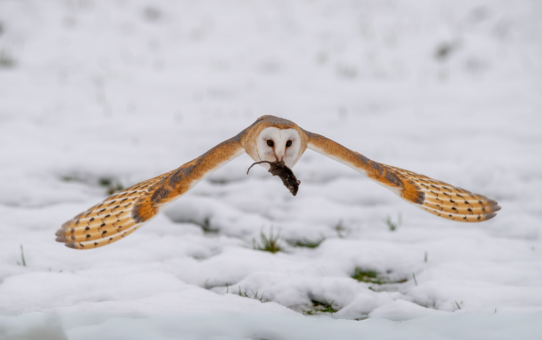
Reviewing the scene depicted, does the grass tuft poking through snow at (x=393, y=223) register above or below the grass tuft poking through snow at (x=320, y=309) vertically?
above

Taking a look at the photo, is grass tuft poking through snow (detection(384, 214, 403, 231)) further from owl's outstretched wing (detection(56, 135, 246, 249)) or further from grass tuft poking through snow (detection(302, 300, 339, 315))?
owl's outstretched wing (detection(56, 135, 246, 249))

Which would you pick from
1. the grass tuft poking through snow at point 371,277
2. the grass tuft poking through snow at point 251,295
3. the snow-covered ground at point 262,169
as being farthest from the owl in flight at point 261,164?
the grass tuft poking through snow at point 251,295

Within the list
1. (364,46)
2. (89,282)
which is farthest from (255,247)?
(364,46)

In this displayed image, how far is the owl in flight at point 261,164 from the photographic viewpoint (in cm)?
268

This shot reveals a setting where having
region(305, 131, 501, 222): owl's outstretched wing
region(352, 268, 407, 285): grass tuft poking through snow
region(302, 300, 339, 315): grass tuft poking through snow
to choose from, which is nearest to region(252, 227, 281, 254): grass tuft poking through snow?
region(352, 268, 407, 285): grass tuft poking through snow

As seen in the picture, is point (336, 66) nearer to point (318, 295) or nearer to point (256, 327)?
point (318, 295)

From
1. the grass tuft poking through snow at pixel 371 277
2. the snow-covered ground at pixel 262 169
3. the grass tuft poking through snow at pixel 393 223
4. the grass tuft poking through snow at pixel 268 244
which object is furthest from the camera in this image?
the grass tuft poking through snow at pixel 393 223

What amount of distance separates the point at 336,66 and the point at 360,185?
4.15 meters

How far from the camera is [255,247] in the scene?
3.49 meters

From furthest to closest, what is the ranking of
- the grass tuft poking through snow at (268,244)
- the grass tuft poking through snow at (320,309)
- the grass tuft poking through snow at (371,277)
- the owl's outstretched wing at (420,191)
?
the grass tuft poking through snow at (268,244), the grass tuft poking through snow at (371,277), the owl's outstretched wing at (420,191), the grass tuft poking through snow at (320,309)

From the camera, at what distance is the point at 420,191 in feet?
10.2

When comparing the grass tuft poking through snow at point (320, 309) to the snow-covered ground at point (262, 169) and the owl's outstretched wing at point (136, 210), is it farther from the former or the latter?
the owl's outstretched wing at point (136, 210)

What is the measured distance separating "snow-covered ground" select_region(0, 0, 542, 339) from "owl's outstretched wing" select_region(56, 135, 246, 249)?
0.90 feet

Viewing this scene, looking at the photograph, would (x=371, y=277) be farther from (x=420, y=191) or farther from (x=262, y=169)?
(x=262, y=169)
